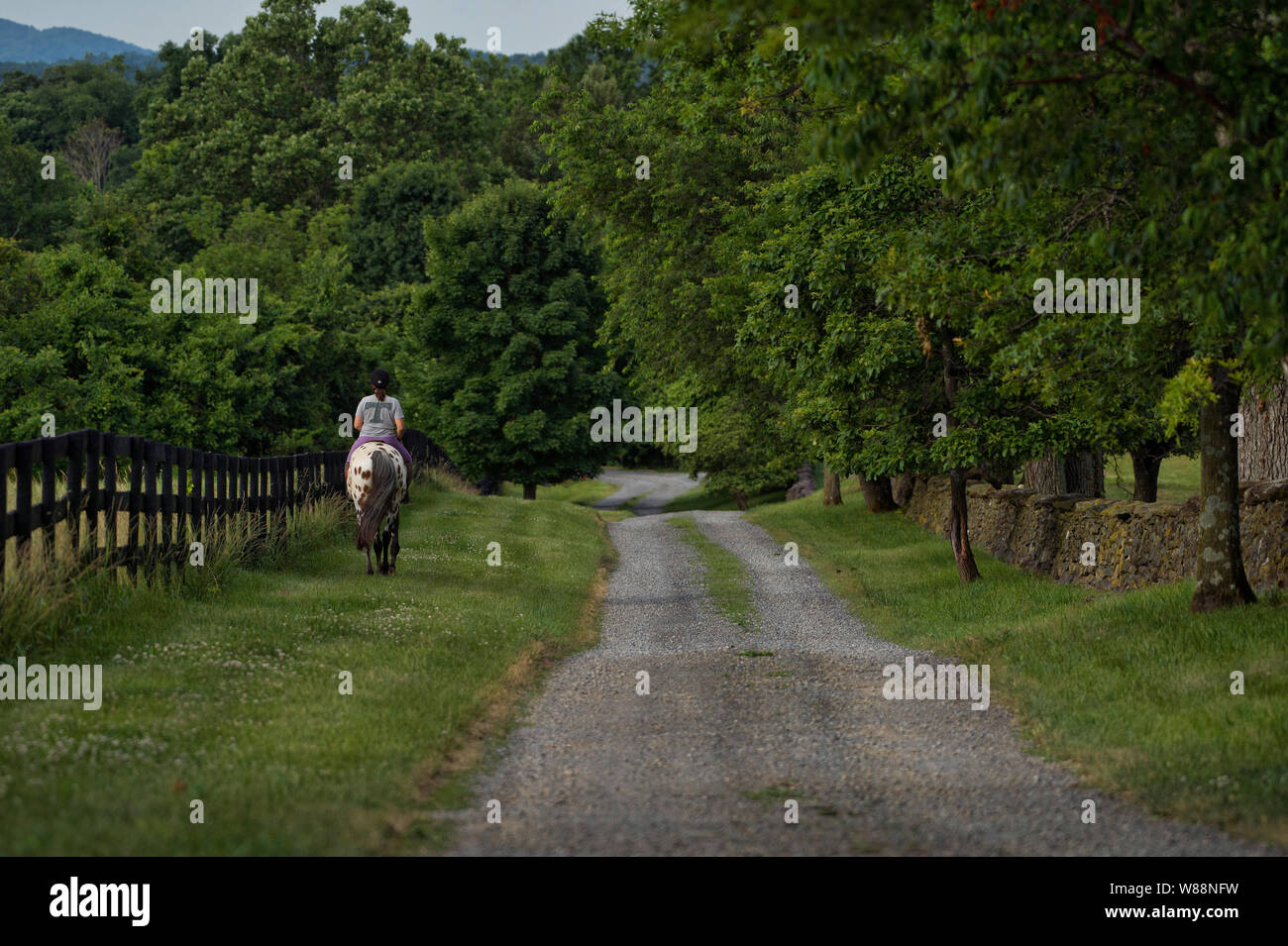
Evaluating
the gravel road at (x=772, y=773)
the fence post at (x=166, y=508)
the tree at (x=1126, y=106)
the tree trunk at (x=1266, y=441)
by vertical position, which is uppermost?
the tree at (x=1126, y=106)

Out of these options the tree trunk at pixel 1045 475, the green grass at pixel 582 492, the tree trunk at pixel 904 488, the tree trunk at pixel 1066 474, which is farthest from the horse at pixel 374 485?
the green grass at pixel 582 492

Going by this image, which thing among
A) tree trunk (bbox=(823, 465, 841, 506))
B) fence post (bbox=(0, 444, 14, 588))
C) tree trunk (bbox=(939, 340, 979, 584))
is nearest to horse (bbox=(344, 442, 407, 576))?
fence post (bbox=(0, 444, 14, 588))

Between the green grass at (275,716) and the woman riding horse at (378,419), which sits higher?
the woman riding horse at (378,419)

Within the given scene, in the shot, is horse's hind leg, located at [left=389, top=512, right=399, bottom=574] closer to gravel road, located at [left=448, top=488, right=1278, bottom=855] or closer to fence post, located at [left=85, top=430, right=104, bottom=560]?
gravel road, located at [left=448, top=488, right=1278, bottom=855]

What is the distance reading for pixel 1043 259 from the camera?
1197 cm

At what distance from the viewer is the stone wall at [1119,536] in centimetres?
1424

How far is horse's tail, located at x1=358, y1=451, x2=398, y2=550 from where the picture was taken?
16.8 m

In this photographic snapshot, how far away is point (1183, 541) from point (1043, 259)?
5913mm

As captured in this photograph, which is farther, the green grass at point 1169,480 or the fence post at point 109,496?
the green grass at point 1169,480

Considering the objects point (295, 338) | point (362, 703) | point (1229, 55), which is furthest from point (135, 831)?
point (295, 338)

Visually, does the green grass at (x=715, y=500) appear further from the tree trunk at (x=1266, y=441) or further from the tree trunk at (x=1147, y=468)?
the tree trunk at (x=1266, y=441)

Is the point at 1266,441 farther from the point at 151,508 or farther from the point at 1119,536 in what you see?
the point at 151,508

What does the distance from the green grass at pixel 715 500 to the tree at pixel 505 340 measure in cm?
1962
